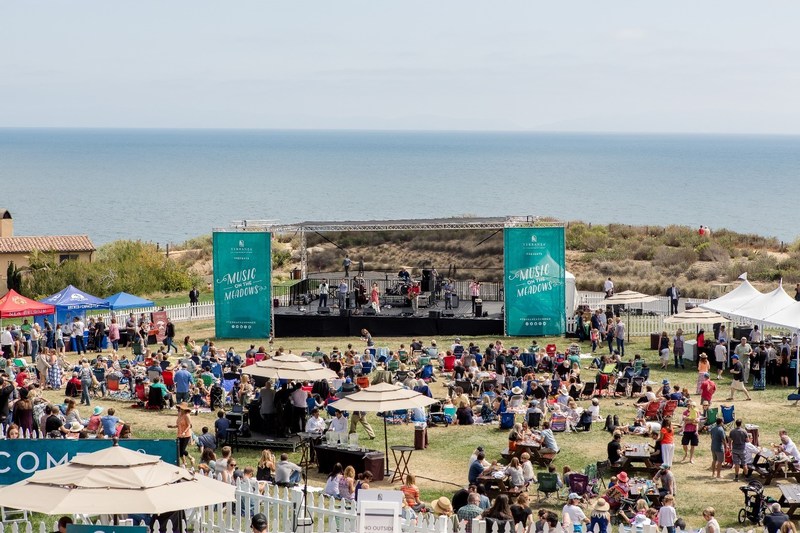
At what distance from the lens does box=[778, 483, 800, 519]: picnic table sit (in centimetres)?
1659

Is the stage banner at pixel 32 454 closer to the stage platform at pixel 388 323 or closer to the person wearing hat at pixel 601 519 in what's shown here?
the person wearing hat at pixel 601 519

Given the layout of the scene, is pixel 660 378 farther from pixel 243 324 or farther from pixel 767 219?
pixel 767 219

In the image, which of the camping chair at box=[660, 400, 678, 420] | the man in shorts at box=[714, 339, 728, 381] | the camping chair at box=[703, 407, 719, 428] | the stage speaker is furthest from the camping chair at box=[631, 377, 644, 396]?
the stage speaker

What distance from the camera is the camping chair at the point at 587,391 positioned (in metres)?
25.9

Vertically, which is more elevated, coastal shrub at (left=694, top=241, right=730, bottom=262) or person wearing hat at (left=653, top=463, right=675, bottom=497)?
coastal shrub at (left=694, top=241, right=730, bottom=262)

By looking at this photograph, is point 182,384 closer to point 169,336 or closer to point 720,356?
point 169,336

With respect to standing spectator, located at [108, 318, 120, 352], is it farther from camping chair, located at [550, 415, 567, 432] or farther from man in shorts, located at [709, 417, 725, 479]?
man in shorts, located at [709, 417, 725, 479]

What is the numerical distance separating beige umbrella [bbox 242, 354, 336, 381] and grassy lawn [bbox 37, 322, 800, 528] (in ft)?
4.88

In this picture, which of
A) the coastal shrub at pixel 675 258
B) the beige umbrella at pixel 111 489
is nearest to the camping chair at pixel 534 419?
the beige umbrella at pixel 111 489

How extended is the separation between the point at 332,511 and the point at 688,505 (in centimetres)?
643

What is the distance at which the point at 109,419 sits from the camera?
2091 cm

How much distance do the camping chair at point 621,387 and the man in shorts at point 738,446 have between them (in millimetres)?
6910

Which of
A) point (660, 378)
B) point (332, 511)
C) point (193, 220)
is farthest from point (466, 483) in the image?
point (193, 220)

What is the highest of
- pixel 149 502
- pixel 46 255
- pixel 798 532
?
pixel 46 255
